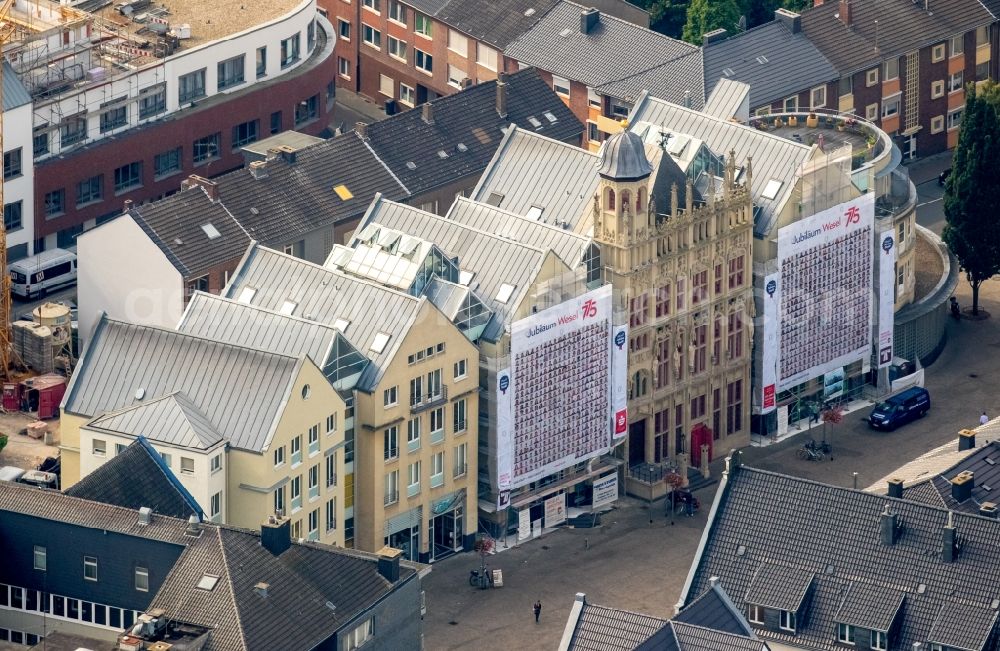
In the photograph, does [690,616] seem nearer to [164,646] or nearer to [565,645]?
[565,645]

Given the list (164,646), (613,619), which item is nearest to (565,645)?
(613,619)

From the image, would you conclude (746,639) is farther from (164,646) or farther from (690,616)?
(164,646)

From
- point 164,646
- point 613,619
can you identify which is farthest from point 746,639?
point 164,646

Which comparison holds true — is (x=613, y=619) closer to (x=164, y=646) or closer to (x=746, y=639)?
(x=746, y=639)
